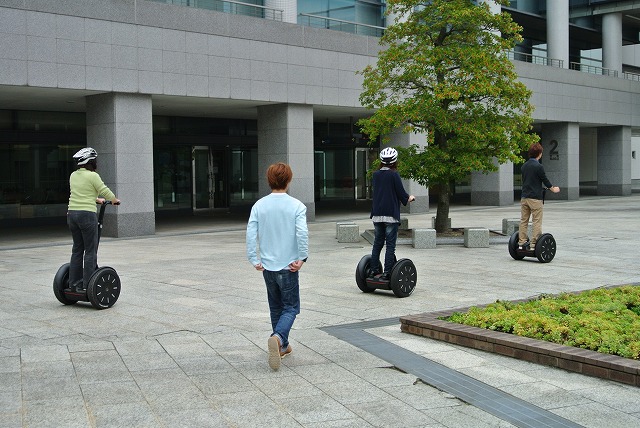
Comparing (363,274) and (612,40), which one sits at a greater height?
(612,40)

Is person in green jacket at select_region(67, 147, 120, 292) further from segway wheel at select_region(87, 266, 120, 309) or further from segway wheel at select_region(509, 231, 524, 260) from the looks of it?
segway wheel at select_region(509, 231, 524, 260)

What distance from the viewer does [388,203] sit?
34.7ft

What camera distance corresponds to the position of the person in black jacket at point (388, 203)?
10555 mm

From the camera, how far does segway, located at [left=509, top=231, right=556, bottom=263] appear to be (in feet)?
47.2

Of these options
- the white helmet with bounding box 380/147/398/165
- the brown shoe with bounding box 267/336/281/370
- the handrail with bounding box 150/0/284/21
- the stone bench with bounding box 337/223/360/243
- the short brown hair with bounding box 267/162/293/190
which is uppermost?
the handrail with bounding box 150/0/284/21

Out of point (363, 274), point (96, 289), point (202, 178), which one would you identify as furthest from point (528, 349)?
point (202, 178)

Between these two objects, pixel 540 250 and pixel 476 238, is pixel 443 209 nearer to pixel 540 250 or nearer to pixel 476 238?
pixel 476 238

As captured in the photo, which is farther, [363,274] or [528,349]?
[363,274]

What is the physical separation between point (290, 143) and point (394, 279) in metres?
15.5

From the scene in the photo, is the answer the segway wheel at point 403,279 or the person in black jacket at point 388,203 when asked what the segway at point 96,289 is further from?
the segway wheel at point 403,279

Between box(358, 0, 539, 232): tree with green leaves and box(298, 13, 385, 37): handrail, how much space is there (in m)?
7.02

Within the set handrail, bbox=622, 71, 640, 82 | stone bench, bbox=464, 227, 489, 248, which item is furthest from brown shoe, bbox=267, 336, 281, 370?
handrail, bbox=622, 71, 640, 82

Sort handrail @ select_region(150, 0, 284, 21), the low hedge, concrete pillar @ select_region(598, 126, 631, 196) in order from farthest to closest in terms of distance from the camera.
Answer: concrete pillar @ select_region(598, 126, 631, 196), handrail @ select_region(150, 0, 284, 21), the low hedge

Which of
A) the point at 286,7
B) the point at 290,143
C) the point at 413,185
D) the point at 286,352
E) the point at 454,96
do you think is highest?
the point at 286,7
